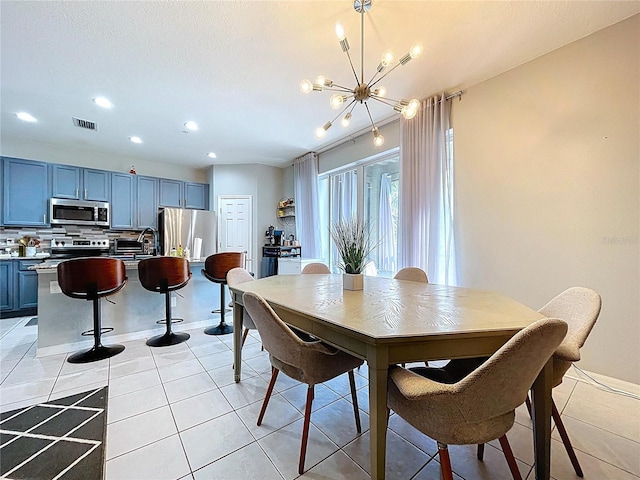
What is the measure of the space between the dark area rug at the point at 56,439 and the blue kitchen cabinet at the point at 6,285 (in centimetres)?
320

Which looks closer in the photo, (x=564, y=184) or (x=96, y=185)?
(x=564, y=184)

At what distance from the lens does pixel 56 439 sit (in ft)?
4.94

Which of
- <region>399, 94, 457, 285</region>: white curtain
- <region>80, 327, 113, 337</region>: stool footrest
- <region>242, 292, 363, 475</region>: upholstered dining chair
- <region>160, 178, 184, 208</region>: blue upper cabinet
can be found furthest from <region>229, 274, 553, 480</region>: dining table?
<region>160, 178, 184, 208</region>: blue upper cabinet

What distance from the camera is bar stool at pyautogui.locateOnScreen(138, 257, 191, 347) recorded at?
109 inches

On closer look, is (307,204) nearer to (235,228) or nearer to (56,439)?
(235,228)

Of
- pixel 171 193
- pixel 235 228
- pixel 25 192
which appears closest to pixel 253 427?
pixel 235 228

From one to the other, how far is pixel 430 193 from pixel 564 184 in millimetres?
1105

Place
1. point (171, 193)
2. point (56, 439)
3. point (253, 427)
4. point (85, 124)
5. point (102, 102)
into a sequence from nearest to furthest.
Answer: point (56, 439) → point (253, 427) → point (102, 102) → point (85, 124) → point (171, 193)

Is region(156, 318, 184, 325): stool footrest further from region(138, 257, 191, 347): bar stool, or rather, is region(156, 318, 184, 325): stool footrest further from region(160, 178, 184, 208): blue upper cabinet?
region(160, 178, 184, 208): blue upper cabinet

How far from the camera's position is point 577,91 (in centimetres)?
218

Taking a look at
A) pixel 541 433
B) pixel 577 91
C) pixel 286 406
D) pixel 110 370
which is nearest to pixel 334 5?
pixel 577 91

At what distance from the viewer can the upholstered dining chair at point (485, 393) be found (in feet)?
2.79

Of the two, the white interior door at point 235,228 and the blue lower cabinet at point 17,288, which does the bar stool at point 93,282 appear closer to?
the blue lower cabinet at point 17,288

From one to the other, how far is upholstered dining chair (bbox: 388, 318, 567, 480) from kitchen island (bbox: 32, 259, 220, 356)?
9.80ft
